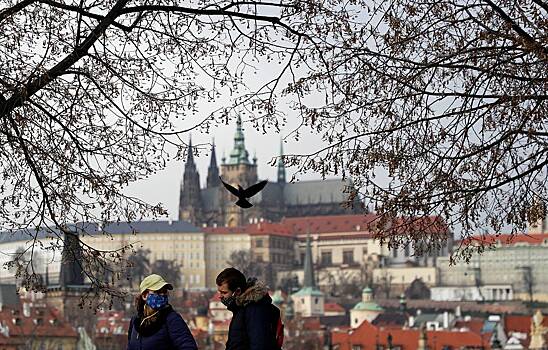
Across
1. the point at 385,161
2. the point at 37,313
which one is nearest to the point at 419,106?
the point at 385,161

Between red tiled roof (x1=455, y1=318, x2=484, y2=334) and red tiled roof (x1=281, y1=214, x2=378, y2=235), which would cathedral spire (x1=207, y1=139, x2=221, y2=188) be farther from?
red tiled roof (x1=455, y1=318, x2=484, y2=334)

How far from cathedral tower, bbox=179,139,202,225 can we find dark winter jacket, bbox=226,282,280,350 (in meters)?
162

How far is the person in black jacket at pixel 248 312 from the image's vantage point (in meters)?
6.64

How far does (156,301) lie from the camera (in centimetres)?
654

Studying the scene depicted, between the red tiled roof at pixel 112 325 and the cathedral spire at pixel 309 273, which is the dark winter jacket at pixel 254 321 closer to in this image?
the red tiled roof at pixel 112 325

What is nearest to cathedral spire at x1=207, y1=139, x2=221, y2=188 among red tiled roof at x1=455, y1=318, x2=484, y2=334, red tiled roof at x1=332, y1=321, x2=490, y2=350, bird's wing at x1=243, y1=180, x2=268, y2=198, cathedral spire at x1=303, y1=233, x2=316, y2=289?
cathedral spire at x1=303, y1=233, x2=316, y2=289

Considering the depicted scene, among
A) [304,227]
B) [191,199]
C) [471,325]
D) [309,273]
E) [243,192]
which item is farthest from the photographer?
[191,199]

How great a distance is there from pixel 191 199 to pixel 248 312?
540ft

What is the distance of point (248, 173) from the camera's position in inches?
6531

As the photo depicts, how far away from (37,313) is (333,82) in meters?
60.0

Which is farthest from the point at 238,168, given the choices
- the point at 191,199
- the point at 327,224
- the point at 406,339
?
the point at 406,339

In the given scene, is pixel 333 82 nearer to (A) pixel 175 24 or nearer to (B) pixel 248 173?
(A) pixel 175 24

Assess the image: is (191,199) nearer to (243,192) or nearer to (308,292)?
(308,292)

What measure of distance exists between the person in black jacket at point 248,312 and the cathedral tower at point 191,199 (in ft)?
532
